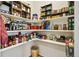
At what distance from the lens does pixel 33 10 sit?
12.7ft

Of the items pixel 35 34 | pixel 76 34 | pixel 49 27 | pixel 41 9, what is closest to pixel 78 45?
pixel 76 34

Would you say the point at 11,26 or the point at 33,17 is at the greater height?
the point at 33,17

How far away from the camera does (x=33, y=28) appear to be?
325 cm

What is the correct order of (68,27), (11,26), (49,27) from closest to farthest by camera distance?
(11,26) → (68,27) → (49,27)

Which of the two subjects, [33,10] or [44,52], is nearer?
[44,52]

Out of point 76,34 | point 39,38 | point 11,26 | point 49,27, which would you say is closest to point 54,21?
point 49,27

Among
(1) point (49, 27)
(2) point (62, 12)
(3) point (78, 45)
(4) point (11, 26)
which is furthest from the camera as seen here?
(1) point (49, 27)

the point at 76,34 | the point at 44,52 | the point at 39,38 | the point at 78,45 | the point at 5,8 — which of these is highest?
the point at 5,8

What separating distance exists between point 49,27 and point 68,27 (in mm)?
742

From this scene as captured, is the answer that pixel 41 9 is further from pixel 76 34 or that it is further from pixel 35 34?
pixel 76 34

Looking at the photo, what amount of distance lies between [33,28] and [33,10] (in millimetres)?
924

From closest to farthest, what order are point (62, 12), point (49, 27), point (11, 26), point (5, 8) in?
point (5, 8) < point (11, 26) < point (62, 12) < point (49, 27)

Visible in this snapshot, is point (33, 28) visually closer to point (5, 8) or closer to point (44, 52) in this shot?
point (44, 52)

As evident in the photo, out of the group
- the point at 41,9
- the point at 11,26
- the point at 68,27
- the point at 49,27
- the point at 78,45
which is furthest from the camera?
the point at 41,9
